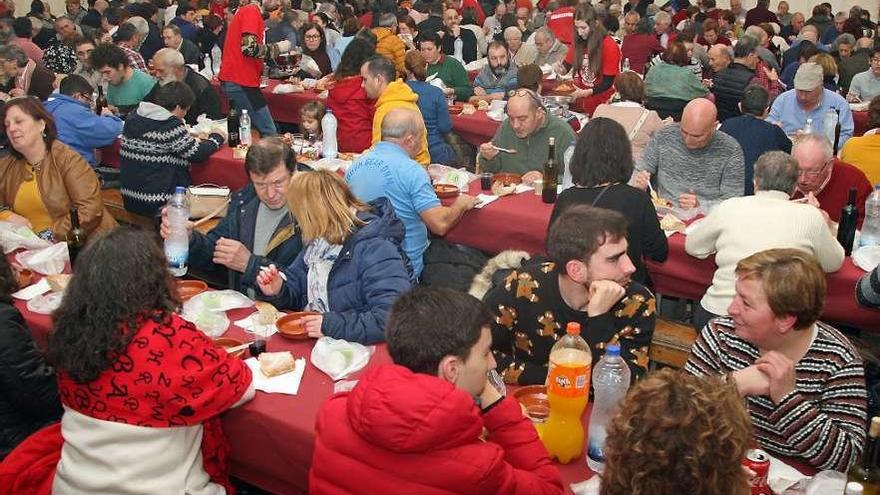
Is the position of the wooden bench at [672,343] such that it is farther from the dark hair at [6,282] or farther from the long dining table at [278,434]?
the dark hair at [6,282]

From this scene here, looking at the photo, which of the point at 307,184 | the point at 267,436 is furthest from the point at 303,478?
the point at 307,184

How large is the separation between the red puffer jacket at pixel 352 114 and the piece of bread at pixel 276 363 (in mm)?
3978

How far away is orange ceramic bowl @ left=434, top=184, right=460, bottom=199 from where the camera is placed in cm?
529

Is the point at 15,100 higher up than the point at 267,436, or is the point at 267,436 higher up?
the point at 15,100

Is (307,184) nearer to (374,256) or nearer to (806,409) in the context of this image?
(374,256)

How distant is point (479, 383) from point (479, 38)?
10.2m

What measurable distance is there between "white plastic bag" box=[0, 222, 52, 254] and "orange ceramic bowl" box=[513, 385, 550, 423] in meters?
2.84

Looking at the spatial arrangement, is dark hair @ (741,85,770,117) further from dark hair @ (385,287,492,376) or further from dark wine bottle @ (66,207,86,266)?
dark wine bottle @ (66,207,86,266)

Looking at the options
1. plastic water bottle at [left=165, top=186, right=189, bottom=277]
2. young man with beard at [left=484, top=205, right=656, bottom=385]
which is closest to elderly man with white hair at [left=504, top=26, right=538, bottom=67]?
plastic water bottle at [left=165, top=186, right=189, bottom=277]

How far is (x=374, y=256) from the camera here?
3434mm

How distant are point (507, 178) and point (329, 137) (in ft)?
4.94

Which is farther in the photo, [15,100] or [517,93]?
[517,93]

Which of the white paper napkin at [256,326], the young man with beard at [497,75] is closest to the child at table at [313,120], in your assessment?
the young man with beard at [497,75]

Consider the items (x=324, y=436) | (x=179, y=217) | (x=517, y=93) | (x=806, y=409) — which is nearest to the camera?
(x=324, y=436)
